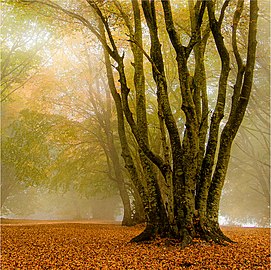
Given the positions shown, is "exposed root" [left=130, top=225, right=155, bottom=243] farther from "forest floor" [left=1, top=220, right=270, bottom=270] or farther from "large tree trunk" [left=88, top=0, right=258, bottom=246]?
"forest floor" [left=1, top=220, right=270, bottom=270]

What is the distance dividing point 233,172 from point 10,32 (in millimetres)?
22492

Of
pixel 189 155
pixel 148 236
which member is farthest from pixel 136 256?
pixel 189 155

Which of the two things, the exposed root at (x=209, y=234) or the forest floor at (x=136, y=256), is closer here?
the forest floor at (x=136, y=256)

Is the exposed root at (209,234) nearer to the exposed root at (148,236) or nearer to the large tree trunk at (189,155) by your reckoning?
the large tree trunk at (189,155)

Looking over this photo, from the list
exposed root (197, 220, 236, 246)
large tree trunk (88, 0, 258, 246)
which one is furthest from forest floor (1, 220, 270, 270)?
large tree trunk (88, 0, 258, 246)

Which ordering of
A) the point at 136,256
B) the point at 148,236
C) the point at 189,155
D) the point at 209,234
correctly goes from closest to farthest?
the point at 136,256
the point at 209,234
the point at 189,155
the point at 148,236

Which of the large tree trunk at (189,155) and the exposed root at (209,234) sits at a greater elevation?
the large tree trunk at (189,155)

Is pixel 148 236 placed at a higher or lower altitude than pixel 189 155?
lower

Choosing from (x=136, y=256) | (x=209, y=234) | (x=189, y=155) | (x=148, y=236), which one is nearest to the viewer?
(x=136, y=256)

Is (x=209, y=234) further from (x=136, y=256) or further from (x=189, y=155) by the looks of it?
(x=136, y=256)

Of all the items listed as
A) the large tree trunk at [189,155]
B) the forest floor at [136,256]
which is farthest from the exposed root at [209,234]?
the forest floor at [136,256]

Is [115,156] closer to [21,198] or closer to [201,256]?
[201,256]

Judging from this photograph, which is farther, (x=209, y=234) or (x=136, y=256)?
(x=209, y=234)

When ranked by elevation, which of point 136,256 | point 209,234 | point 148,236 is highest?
point 209,234
